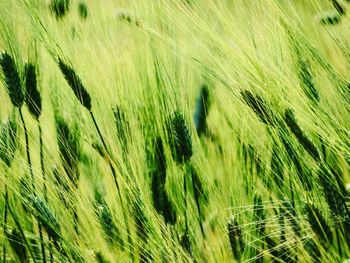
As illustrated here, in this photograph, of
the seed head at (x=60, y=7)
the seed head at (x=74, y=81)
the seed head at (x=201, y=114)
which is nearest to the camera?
the seed head at (x=74, y=81)

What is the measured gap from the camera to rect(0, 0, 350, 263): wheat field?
62 centimetres

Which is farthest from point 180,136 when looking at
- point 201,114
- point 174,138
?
point 201,114

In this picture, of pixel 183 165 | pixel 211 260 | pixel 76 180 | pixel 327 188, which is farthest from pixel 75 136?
pixel 327 188

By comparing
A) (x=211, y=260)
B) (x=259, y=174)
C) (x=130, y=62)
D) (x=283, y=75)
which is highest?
(x=130, y=62)

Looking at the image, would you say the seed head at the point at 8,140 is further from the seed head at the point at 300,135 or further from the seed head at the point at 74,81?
the seed head at the point at 300,135

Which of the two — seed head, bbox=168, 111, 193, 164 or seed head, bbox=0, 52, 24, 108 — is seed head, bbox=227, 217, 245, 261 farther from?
seed head, bbox=0, 52, 24, 108

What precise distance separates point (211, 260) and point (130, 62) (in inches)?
13.2

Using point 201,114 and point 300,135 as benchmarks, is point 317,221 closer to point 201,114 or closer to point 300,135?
point 300,135

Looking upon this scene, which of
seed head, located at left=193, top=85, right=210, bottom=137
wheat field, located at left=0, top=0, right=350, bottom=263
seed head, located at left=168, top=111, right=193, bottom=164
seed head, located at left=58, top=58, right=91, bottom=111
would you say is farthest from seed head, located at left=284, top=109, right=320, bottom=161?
seed head, located at left=193, top=85, right=210, bottom=137

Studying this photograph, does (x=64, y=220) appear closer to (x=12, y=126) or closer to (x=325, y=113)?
(x=12, y=126)

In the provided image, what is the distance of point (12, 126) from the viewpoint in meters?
0.77

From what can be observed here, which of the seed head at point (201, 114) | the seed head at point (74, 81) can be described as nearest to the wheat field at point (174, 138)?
the seed head at point (74, 81)

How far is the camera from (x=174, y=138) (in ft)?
2.27

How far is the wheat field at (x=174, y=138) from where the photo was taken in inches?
24.5
